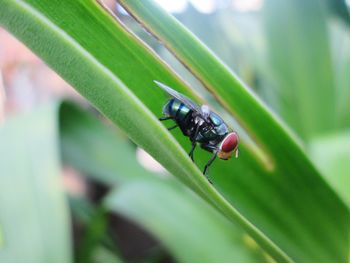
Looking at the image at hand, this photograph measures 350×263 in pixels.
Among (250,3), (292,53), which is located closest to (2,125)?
(292,53)

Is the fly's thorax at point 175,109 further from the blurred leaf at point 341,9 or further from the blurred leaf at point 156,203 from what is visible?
the blurred leaf at point 341,9

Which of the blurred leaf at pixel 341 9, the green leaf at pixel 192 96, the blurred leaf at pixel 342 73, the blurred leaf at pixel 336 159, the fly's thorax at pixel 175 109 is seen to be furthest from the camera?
the blurred leaf at pixel 342 73

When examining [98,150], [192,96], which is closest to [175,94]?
[192,96]

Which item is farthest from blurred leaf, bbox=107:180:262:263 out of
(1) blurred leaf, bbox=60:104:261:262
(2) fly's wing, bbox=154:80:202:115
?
(2) fly's wing, bbox=154:80:202:115

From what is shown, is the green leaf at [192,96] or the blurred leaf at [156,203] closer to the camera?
the green leaf at [192,96]

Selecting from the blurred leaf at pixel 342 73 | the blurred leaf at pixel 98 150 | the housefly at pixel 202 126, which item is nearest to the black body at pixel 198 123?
the housefly at pixel 202 126

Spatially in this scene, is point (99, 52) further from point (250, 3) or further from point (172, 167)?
point (250, 3)
